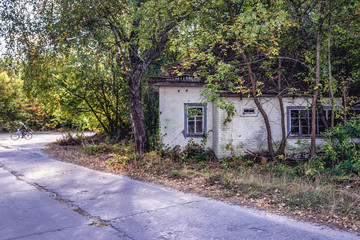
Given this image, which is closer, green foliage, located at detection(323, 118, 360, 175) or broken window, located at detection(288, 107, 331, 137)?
green foliage, located at detection(323, 118, 360, 175)

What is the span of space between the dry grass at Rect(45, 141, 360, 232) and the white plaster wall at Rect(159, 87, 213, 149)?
6.80 feet

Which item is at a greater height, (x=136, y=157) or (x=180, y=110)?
(x=180, y=110)

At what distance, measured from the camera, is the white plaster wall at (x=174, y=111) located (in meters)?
13.2

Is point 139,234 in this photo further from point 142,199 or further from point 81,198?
point 81,198

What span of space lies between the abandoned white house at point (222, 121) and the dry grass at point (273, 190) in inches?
72.3

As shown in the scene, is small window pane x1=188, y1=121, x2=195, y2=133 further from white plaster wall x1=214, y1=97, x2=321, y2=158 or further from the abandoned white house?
white plaster wall x1=214, y1=97, x2=321, y2=158

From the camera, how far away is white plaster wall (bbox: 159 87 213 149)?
43.2 feet

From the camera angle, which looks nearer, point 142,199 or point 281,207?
point 281,207

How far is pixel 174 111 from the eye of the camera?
13.2 meters

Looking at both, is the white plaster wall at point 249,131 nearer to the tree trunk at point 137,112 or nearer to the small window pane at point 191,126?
the small window pane at point 191,126

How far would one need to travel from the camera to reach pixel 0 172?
10.1m

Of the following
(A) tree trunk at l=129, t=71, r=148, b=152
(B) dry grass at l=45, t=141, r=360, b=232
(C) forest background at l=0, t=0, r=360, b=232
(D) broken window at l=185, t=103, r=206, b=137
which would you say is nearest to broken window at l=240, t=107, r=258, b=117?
(C) forest background at l=0, t=0, r=360, b=232

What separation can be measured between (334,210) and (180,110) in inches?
331

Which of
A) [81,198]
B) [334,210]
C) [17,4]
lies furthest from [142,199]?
[17,4]
